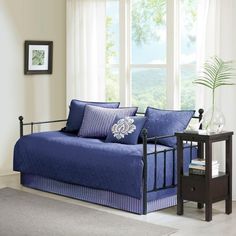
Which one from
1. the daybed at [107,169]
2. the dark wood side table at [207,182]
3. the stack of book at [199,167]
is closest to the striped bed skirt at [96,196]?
the daybed at [107,169]

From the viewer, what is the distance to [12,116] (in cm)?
705

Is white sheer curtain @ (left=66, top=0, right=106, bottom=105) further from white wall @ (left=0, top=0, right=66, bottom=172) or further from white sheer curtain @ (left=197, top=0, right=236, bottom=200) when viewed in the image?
white sheer curtain @ (left=197, top=0, right=236, bottom=200)

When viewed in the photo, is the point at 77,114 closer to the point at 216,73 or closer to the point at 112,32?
the point at 112,32

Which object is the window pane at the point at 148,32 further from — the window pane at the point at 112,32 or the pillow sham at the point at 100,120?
the pillow sham at the point at 100,120

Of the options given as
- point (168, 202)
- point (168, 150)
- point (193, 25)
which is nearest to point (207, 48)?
point (193, 25)

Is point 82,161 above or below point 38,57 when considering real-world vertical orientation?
below

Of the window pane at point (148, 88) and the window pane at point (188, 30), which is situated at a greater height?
the window pane at point (188, 30)

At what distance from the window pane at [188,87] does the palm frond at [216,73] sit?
0.92 feet

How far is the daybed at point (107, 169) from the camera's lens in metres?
5.09

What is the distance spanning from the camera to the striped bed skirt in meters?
5.18

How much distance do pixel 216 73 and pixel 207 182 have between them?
43.0 inches

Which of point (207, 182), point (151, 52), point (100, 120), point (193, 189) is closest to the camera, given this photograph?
point (207, 182)

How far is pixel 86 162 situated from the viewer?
17.9 feet

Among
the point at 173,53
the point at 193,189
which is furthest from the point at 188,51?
the point at 193,189
